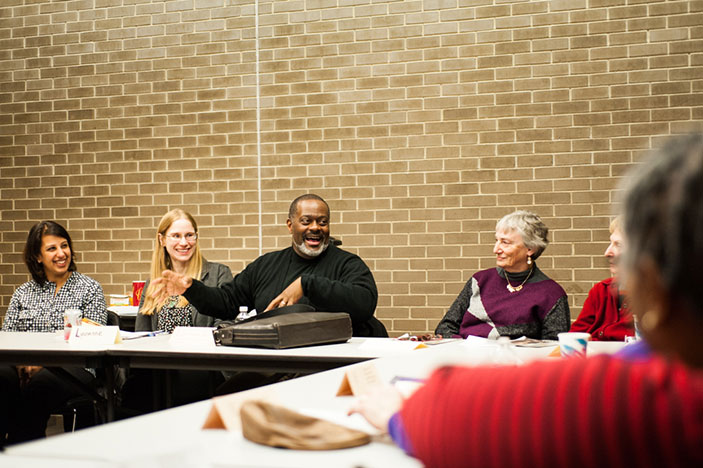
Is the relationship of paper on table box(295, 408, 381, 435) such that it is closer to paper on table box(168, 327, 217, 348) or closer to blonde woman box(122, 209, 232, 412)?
paper on table box(168, 327, 217, 348)

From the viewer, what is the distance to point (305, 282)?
3.17 meters

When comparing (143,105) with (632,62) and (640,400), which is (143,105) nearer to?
(632,62)

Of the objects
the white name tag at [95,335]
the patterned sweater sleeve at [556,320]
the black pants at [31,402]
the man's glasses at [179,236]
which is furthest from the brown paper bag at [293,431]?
the man's glasses at [179,236]

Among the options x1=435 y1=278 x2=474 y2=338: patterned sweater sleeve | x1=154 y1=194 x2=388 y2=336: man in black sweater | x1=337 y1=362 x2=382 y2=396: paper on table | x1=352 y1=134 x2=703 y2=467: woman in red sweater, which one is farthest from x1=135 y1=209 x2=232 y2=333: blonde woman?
x1=352 y1=134 x2=703 y2=467: woman in red sweater

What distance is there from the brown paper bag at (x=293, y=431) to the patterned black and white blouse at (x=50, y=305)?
9.13 ft

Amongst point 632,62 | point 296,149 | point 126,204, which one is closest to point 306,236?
point 296,149

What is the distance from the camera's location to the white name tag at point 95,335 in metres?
2.88

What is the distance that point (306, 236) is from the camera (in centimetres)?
364

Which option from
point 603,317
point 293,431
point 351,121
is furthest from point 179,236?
point 293,431

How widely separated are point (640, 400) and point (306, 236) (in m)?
Answer: 3.07

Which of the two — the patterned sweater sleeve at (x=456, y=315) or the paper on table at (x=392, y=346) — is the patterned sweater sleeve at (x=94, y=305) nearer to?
the paper on table at (x=392, y=346)

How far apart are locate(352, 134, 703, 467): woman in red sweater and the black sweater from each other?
243 cm

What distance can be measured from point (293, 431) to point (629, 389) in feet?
2.01

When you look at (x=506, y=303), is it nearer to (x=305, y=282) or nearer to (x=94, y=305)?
(x=305, y=282)
